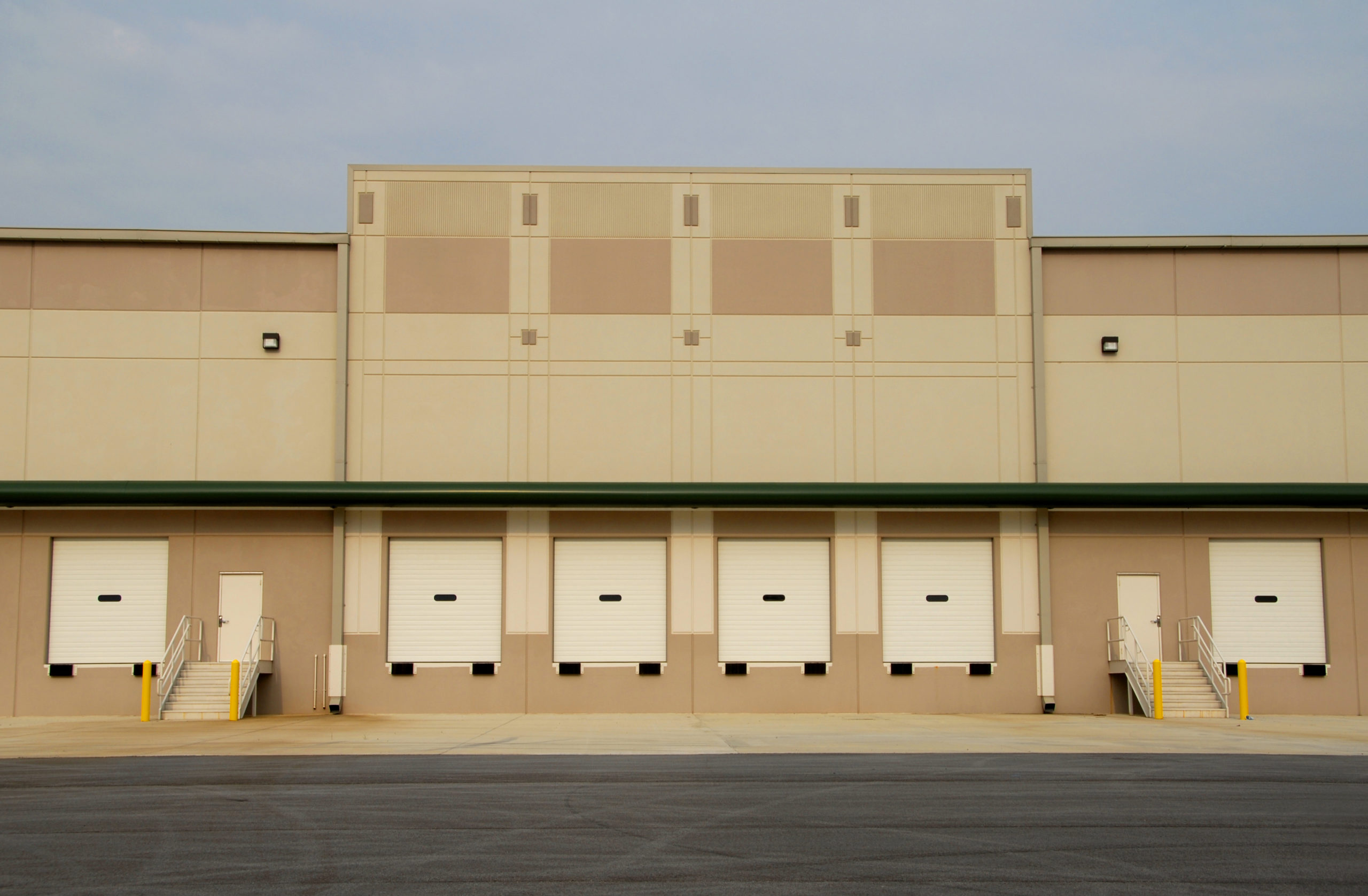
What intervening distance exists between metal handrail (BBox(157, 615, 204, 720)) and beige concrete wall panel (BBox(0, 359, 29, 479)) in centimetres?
492

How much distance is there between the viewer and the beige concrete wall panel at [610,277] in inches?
1068

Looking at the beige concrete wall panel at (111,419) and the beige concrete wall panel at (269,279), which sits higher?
the beige concrete wall panel at (269,279)

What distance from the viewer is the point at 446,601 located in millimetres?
26469

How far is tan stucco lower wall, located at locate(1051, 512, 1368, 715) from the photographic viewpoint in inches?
1043

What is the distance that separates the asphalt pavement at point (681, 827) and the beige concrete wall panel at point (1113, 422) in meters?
11.0

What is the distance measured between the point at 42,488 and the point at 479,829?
712 inches

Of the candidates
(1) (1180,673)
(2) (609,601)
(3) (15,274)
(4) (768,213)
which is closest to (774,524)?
(2) (609,601)

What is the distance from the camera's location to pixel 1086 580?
26.9 m

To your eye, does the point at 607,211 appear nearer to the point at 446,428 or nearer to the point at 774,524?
the point at 446,428

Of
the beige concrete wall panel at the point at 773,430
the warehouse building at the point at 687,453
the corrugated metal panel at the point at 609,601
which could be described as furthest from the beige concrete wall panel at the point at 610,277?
the corrugated metal panel at the point at 609,601

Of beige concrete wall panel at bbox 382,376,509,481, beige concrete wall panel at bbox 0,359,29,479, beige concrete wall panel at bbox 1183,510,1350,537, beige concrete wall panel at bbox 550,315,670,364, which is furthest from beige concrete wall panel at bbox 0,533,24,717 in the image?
beige concrete wall panel at bbox 1183,510,1350,537

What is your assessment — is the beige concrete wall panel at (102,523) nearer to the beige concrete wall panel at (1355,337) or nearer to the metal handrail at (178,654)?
the metal handrail at (178,654)

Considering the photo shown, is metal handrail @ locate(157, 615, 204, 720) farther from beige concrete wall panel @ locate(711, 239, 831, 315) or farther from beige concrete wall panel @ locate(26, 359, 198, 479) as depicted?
beige concrete wall panel @ locate(711, 239, 831, 315)

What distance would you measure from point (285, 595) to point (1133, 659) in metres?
18.4
